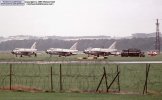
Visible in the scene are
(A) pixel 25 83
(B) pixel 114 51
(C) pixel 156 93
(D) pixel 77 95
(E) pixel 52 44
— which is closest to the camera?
(D) pixel 77 95

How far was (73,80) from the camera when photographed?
29.5 m

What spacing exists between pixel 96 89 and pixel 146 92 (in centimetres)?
353

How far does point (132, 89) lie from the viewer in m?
25.0

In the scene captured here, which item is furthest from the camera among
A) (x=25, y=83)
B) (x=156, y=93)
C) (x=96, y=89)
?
(x=25, y=83)

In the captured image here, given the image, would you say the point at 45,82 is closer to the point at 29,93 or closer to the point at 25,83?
the point at 25,83

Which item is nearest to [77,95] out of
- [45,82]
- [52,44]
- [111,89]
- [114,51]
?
[111,89]

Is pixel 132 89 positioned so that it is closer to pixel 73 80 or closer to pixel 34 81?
pixel 73 80

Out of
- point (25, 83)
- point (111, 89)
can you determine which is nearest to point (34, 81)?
point (25, 83)

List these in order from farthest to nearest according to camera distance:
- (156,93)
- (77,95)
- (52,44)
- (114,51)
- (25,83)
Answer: (52,44), (114,51), (25,83), (156,93), (77,95)

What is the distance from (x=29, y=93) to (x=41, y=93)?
770 millimetres

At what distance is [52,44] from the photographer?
182875mm

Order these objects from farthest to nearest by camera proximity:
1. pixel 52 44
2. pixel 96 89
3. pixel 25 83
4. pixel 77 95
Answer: pixel 52 44
pixel 25 83
pixel 96 89
pixel 77 95

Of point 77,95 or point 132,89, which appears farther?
point 132,89

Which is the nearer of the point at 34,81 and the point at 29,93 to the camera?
the point at 29,93
